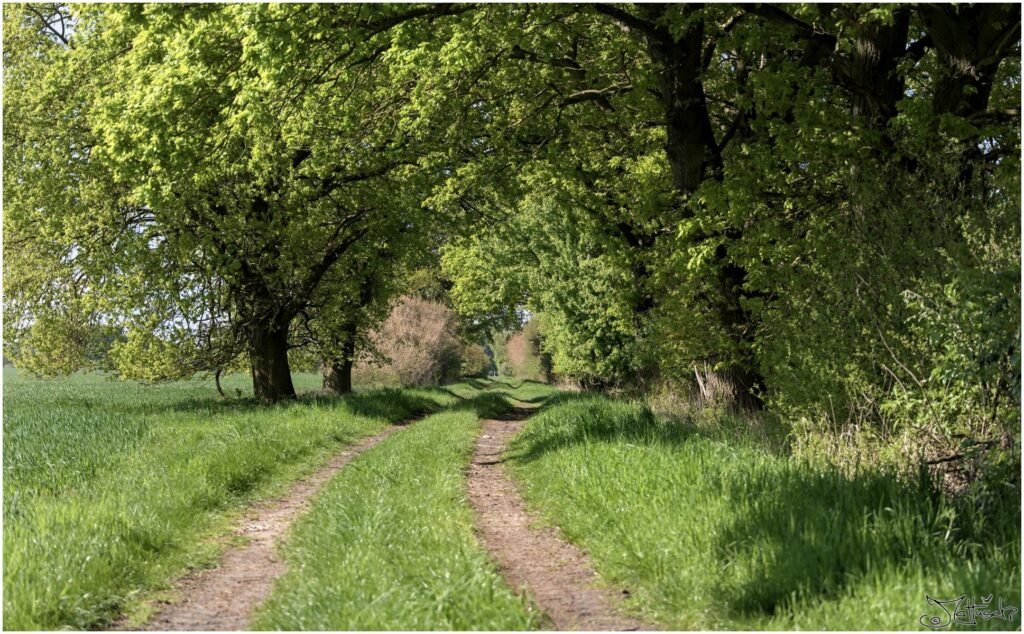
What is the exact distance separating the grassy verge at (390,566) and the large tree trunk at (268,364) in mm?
11749

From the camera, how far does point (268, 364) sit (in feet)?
70.8

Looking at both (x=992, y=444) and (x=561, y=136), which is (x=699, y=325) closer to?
(x=561, y=136)

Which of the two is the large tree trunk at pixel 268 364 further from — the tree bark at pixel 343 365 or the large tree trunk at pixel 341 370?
the large tree trunk at pixel 341 370

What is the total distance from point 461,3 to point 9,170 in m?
11.9

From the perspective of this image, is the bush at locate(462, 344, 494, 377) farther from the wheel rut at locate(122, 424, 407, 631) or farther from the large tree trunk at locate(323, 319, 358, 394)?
the wheel rut at locate(122, 424, 407, 631)

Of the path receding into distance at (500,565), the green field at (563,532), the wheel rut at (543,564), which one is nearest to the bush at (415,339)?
the green field at (563,532)

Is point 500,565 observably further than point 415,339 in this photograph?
No

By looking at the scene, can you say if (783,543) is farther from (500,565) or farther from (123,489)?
(123,489)

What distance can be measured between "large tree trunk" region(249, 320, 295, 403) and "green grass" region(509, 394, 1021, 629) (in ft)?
47.7

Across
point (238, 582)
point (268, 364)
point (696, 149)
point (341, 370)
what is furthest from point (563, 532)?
point (341, 370)

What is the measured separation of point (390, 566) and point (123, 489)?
424cm

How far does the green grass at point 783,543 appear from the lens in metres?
4.82

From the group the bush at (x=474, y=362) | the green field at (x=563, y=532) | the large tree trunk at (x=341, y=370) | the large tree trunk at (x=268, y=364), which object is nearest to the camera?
the green field at (x=563, y=532)

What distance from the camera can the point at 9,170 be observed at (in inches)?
694
